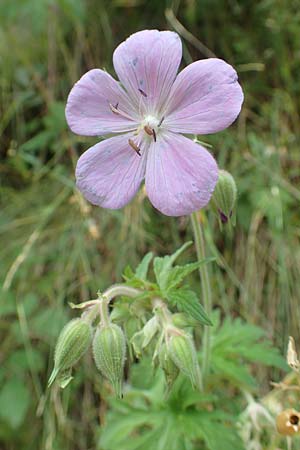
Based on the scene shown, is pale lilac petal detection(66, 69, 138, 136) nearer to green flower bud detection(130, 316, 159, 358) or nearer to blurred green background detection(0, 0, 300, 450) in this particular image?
green flower bud detection(130, 316, 159, 358)

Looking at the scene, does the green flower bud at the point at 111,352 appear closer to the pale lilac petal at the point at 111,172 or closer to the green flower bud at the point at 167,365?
the green flower bud at the point at 167,365

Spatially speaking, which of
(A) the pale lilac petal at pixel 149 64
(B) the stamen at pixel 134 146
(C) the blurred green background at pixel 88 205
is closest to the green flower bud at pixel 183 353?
(B) the stamen at pixel 134 146

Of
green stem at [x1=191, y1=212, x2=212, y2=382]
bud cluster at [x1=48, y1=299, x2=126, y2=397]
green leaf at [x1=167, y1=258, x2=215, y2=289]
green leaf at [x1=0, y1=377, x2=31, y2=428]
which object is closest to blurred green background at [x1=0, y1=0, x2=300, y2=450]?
green leaf at [x1=0, y1=377, x2=31, y2=428]

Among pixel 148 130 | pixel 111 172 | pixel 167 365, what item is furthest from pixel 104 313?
pixel 148 130

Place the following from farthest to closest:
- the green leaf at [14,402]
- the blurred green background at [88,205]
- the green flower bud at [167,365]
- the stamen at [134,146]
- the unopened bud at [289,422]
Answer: the blurred green background at [88,205]
the green leaf at [14,402]
the unopened bud at [289,422]
the green flower bud at [167,365]
the stamen at [134,146]

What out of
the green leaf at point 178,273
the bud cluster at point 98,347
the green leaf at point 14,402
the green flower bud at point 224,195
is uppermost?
the green flower bud at point 224,195

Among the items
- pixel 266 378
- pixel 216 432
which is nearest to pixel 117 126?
pixel 216 432
